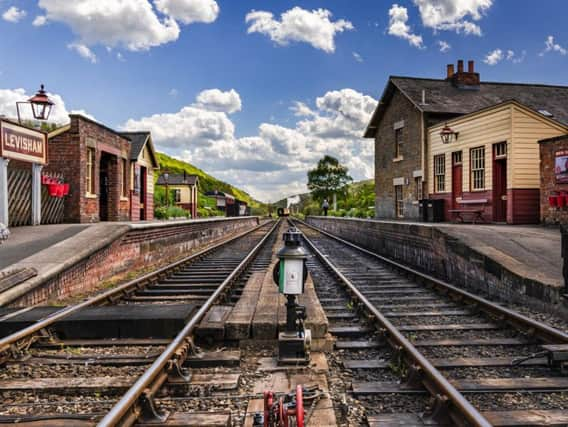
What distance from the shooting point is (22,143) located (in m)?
10.6

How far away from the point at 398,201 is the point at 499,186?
835cm

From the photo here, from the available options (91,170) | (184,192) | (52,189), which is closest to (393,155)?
(91,170)

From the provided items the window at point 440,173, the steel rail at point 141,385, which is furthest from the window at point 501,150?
the steel rail at point 141,385

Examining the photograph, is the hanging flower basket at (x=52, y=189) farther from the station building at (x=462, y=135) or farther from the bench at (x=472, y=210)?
the station building at (x=462, y=135)

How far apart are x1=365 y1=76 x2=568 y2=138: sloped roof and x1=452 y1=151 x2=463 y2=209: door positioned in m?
3.22

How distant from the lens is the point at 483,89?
2248 cm

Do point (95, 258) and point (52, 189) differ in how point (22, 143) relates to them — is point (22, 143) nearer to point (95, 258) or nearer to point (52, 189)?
point (52, 189)

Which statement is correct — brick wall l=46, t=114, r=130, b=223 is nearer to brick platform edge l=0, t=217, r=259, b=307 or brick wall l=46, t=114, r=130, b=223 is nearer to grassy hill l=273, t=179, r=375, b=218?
brick platform edge l=0, t=217, r=259, b=307

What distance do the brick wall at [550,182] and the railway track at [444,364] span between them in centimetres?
783

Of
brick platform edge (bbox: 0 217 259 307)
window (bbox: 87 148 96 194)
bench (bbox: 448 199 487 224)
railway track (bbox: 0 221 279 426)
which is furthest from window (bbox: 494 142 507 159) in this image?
window (bbox: 87 148 96 194)

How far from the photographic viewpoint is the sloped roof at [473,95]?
786 inches

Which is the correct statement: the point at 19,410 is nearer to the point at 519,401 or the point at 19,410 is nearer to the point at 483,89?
the point at 519,401

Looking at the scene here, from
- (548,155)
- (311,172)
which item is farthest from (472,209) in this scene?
(311,172)

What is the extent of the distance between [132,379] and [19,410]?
79cm
